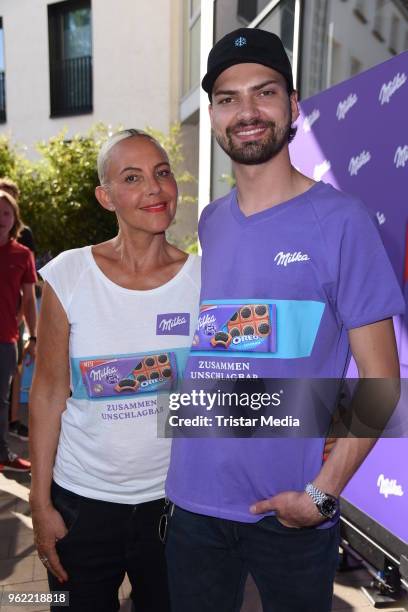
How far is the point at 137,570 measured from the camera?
1.72 m

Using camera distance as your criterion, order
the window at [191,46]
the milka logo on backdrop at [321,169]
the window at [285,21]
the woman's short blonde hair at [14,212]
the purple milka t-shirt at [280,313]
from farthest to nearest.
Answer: the window at [191,46] → the window at [285,21] → the woman's short blonde hair at [14,212] → the milka logo on backdrop at [321,169] → the purple milka t-shirt at [280,313]

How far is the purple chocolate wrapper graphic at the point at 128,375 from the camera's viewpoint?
1.63 metres

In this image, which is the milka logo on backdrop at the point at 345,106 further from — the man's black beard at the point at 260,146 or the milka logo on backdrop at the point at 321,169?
the man's black beard at the point at 260,146

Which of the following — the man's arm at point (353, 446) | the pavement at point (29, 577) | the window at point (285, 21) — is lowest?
the pavement at point (29, 577)

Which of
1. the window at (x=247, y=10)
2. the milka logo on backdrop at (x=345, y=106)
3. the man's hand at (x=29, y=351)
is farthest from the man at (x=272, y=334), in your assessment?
the window at (x=247, y=10)

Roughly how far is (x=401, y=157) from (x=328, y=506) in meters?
1.87

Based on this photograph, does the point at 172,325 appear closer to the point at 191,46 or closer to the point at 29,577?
the point at 29,577

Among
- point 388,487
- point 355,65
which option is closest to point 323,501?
point 388,487

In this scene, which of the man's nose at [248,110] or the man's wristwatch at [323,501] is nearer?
the man's wristwatch at [323,501]

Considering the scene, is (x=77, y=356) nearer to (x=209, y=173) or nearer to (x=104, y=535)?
(x=104, y=535)

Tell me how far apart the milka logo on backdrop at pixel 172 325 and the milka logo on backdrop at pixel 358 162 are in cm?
174

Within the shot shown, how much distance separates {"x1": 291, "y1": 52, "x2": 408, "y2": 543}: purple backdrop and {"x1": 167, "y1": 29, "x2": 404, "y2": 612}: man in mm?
Result: 1285

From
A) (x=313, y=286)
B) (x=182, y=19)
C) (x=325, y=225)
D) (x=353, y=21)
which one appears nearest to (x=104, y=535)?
(x=313, y=286)

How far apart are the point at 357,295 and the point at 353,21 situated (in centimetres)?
497
